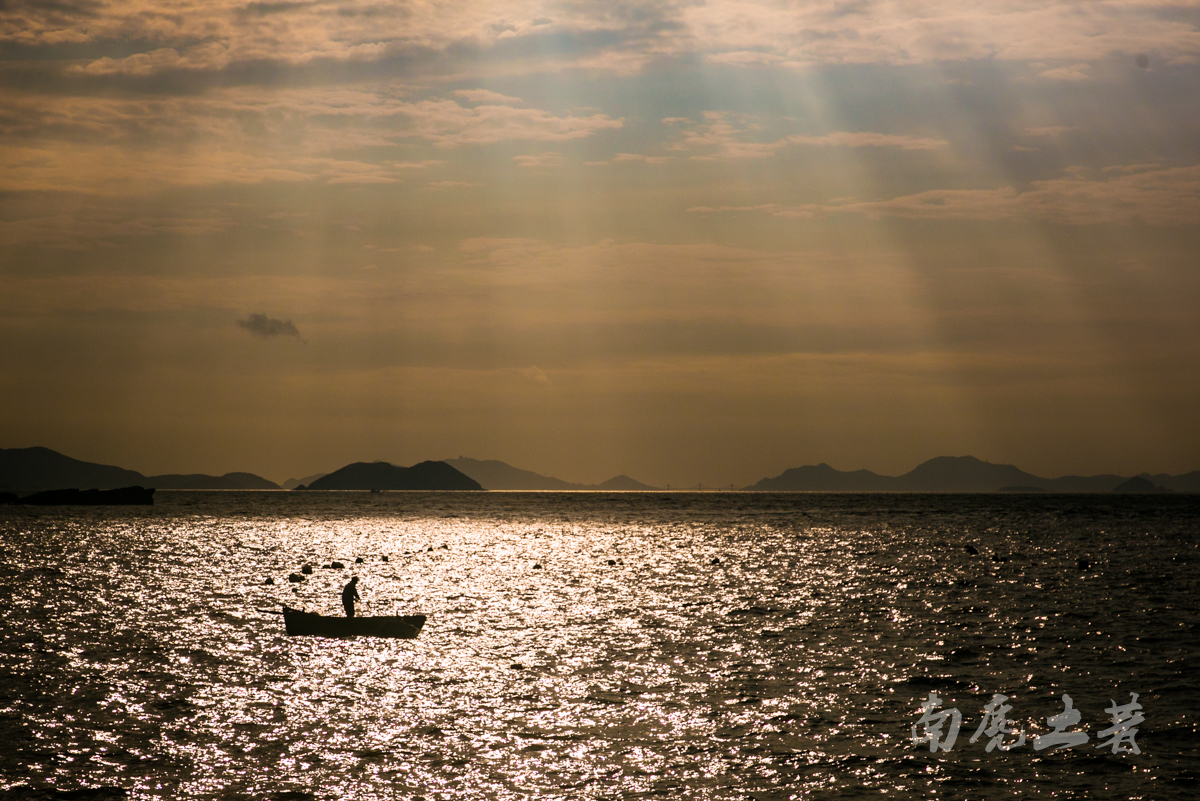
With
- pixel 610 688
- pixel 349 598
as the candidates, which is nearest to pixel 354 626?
pixel 349 598

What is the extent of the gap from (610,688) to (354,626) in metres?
17.5

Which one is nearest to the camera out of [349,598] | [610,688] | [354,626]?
[610,688]

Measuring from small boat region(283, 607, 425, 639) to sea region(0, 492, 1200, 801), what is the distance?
4.04 feet

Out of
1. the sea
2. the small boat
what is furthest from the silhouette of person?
the sea

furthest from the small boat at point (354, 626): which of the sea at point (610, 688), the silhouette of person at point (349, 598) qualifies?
the sea at point (610, 688)

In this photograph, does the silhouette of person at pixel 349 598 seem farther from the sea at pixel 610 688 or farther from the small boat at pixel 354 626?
the sea at pixel 610 688

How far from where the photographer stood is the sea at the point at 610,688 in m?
25.3

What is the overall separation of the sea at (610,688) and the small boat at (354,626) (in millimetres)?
1231

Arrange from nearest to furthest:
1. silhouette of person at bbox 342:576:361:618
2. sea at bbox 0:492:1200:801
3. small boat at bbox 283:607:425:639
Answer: sea at bbox 0:492:1200:801 < small boat at bbox 283:607:425:639 < silhouette of person at bbox 342:576:361:618

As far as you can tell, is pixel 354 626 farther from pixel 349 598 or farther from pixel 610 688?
pixel 610 688

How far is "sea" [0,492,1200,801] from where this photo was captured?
2528 cm

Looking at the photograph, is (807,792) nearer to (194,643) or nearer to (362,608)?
(194,643)

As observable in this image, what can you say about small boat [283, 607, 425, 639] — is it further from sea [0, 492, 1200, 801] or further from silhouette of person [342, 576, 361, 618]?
sea [0, 492, 1200, 801]

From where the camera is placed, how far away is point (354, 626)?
48.2 meters
